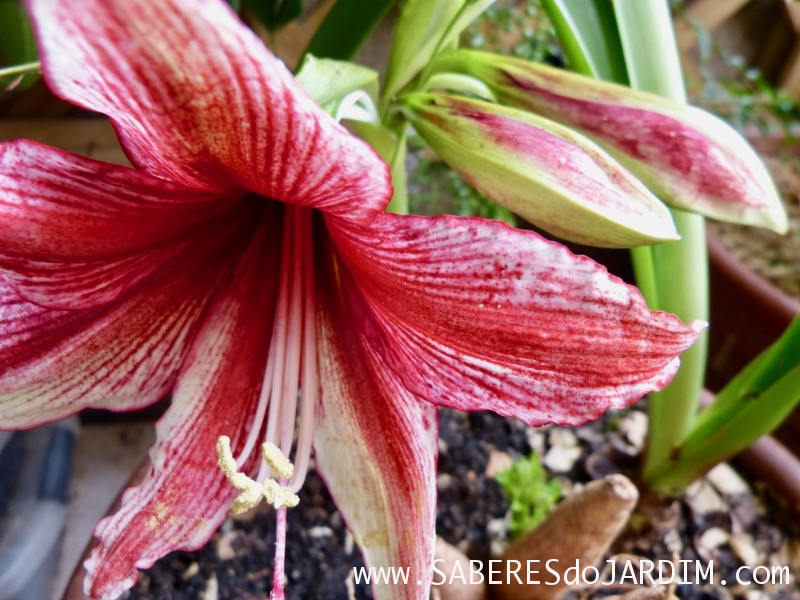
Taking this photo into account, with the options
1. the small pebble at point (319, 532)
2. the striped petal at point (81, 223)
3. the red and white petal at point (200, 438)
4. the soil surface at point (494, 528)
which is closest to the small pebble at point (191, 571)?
the soil surface at point (494, 528)

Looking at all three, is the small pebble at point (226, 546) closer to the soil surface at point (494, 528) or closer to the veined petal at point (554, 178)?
the soil surface at point (494, 528)

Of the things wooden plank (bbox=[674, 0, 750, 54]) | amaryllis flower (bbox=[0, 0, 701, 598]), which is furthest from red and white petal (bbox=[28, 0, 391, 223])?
wooden plank (bbox=[674, 0, 750, 54])

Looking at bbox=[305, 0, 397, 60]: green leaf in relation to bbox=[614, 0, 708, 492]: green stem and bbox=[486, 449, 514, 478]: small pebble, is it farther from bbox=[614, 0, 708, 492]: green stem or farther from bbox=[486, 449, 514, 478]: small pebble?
bbox=[486, 449, 514, 478]: small pebble

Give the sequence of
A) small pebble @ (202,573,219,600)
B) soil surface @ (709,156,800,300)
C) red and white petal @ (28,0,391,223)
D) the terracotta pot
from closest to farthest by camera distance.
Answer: red and white petal @ (28,0,391,223) → small pebble @ (202,573,219,600) → the terracotta pot → soil surface @ (709,156,800,300)

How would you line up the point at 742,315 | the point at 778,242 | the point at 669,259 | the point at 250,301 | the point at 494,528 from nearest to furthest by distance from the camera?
the point at 250,301 < the point at 669,259 < the point at 494,528 < the point at 742,315 < the point at 778,242

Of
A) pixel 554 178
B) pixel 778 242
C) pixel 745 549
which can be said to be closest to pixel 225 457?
pixel 554 178

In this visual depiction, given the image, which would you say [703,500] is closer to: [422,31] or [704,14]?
[422,31]

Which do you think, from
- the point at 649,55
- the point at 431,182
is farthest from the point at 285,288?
the point at 431,182
